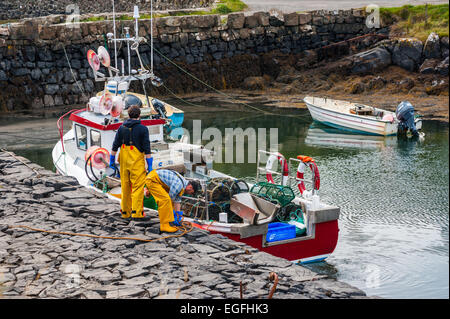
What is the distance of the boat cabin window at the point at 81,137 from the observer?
11477 millimetres

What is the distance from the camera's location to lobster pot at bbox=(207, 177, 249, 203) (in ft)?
29.4

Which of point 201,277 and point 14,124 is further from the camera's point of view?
point 14,124

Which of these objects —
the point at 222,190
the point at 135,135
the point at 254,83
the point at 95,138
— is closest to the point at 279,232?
the point at 222,190

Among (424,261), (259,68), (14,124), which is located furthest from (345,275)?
(259,68)

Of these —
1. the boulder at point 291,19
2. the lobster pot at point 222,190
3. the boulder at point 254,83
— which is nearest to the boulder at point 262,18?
the boulder at point 291,19

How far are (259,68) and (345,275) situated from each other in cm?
2102

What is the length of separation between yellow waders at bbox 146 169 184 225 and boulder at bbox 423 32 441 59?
21719 millimetres

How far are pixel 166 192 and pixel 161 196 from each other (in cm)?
16

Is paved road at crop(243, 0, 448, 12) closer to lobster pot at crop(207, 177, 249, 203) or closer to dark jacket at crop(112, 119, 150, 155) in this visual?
lobster pot at crop(207, 177, 249, 203)

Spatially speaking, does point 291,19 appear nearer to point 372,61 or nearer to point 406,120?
point 372,61

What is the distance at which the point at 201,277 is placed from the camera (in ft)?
20.7
